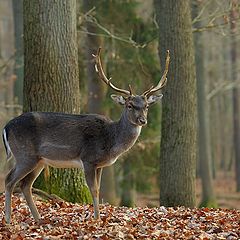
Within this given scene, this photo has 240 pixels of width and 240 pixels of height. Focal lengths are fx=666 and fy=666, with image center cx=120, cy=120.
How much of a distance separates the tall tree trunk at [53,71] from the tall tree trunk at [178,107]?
219 cm

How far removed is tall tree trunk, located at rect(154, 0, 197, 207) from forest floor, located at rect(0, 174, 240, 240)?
2306mm

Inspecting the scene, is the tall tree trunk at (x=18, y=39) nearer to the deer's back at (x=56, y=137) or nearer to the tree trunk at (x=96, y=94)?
the tree trunk at (x=96, y=94)

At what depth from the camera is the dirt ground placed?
24.8 metres

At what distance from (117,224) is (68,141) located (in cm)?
143

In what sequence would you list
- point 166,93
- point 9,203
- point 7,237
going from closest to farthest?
point 7,237
point 9,203
point 166,93

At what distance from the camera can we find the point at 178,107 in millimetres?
12609

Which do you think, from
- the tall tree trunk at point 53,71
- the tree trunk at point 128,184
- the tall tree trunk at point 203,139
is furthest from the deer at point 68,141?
the tall tree trunk at point 203,139

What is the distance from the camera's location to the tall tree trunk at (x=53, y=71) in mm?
11000

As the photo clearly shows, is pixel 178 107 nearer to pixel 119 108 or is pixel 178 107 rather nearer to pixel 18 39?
pixel 119 108

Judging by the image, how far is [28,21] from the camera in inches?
443

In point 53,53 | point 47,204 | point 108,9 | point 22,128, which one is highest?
point 108,9

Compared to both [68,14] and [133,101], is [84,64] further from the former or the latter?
[133,101]

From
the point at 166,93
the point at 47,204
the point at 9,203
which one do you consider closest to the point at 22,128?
the point at 9,203

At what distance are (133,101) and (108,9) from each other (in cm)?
1233
